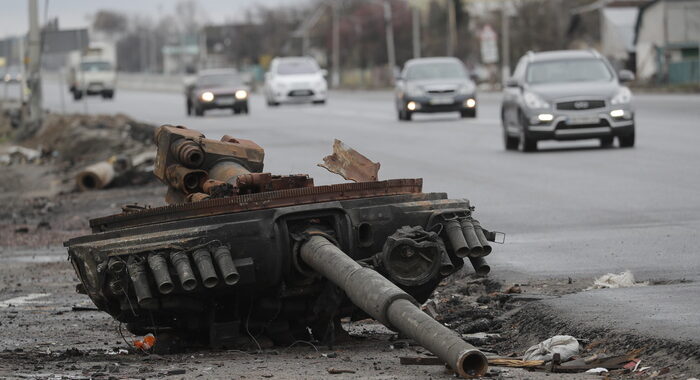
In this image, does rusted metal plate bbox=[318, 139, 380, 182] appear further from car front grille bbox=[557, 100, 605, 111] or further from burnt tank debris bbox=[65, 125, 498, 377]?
car front grille bbox=[557, 100, 605, 111]

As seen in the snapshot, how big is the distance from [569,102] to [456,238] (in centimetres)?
1821

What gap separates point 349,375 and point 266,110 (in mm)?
50076

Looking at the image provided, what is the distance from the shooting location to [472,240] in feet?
28.5

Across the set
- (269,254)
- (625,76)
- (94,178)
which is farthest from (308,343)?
(625,76)

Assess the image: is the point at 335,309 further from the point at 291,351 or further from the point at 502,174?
the point at 502,174

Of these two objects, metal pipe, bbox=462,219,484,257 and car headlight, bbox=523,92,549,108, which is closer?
metal pipe, bbox=462,219,484,257

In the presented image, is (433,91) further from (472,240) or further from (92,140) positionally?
(472,240)

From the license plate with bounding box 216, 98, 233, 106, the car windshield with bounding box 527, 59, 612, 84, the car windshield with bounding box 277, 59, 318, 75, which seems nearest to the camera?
the car windshield with bounding box 527, 59, 612, 84

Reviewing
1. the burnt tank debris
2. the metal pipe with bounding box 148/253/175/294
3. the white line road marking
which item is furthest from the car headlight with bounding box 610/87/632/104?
the metal pipe with bounding box 148/253/175/294

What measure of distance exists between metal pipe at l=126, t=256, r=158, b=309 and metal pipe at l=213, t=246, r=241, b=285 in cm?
40

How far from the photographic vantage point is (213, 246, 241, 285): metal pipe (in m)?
8.18

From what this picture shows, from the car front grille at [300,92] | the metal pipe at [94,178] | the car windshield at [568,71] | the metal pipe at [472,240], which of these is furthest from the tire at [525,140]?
the car front grille at [300,92]

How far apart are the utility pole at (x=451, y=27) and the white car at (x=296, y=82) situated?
1840 inches

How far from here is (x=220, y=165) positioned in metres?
9.74
